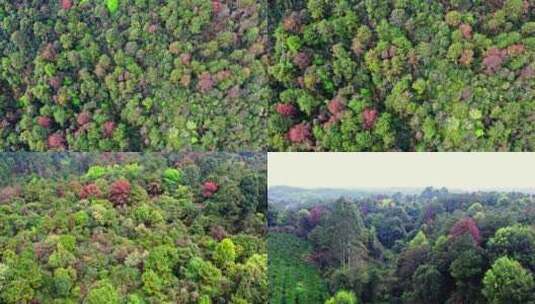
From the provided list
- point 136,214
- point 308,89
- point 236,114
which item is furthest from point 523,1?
point 136,214

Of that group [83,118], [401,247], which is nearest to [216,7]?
[83,118]

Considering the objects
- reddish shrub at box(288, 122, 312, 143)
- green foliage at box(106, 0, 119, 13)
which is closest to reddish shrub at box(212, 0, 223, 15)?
green foliage at box(106, 0, 119, 13)

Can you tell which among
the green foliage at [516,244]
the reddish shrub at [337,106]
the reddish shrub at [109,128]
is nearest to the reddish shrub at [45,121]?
the reddish shrub at [109,128]

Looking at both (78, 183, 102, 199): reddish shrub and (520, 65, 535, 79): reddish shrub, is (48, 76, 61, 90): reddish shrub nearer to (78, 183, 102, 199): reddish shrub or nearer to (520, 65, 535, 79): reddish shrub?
(78, 183, 102, 199): reddish shrub

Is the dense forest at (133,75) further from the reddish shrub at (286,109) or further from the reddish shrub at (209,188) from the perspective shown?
the reddish shrub at (209,188)

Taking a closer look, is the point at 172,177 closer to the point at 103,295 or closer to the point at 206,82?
the point at 206,82

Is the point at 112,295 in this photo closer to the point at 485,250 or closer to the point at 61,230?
the point at 61,230

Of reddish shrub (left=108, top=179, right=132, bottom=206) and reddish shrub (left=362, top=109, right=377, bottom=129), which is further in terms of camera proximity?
reddish shrub (left=108, top=179, right=132, bottom=206)
